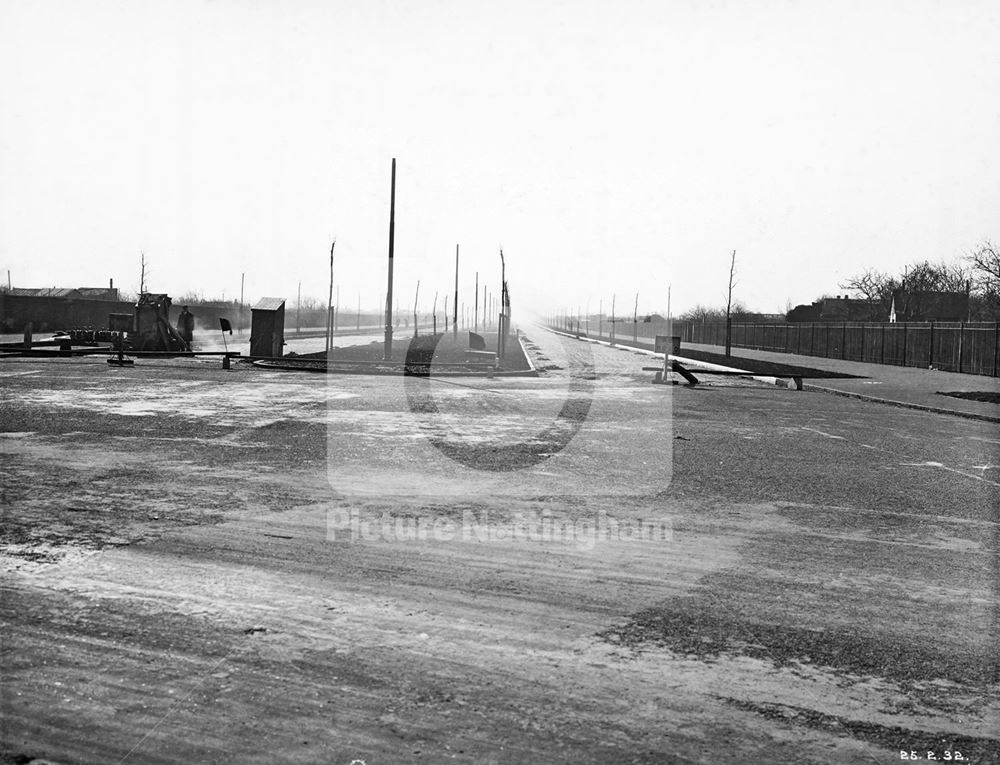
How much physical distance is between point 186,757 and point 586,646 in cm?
197

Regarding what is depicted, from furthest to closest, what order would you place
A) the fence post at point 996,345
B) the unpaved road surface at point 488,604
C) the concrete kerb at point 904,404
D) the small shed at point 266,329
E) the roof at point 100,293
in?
the roof at point 100,293 < the small shed at point 266,329 < the fence post at point 996,345 < the concrete kerb at point 904,404 < the unpaved road surface at point 488,604

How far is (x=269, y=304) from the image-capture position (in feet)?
114

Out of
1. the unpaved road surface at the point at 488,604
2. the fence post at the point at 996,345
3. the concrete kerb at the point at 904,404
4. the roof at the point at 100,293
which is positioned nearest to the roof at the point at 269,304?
the concrete kerb at the point at 904,404

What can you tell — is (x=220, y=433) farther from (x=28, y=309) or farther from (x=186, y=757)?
(x=28, y=309)

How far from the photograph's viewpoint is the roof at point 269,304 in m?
33.9

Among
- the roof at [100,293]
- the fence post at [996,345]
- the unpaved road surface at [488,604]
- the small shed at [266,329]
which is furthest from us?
the roof at [100,293]

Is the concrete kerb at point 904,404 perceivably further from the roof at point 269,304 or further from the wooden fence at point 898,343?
the roof at point 269,304

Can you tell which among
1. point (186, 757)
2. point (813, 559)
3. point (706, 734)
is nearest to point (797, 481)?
point (813, 559)

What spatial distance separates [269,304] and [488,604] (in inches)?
1218

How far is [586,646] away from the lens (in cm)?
459

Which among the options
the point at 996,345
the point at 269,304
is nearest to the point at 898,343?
the point at 996,345

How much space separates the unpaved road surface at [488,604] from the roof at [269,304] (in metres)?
22.1

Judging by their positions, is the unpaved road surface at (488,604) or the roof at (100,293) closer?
the unpaved road surface at (488,604)

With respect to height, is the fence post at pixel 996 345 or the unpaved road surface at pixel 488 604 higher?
the fence post at pixel 996 345
